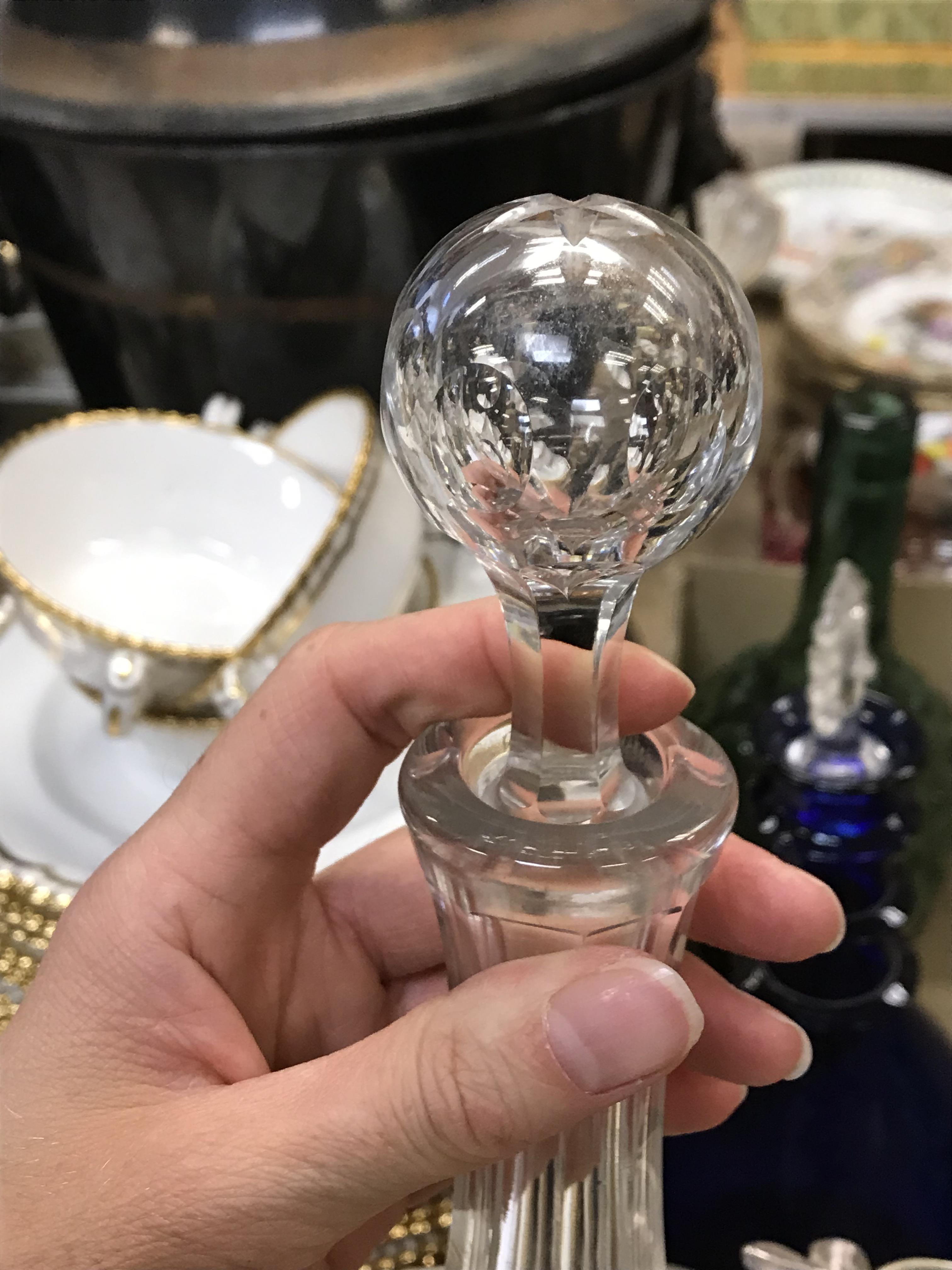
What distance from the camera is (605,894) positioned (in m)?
0.14

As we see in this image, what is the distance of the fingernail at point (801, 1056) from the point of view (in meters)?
0.25

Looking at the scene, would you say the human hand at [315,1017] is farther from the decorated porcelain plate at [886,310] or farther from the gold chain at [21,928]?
the decorated porcelain plate at [886,310]

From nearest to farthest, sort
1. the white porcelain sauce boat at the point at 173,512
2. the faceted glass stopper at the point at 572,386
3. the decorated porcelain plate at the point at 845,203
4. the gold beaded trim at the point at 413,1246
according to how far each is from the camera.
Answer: the faceted glass stopper at the point at 572,386, the gold beaded trim at the point at 413,1246, the white porcelain sauce boat at the point at 173,512, the decorated porcelain plate at the point at 845,203

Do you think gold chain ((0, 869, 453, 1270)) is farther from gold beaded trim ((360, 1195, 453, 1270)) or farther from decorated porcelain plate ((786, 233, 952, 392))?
decorated porcelain plate ((786, 233, 952, 392))

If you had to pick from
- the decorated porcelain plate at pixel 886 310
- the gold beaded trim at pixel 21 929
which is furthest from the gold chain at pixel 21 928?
the decorated porcelain plate at pixel 886 310

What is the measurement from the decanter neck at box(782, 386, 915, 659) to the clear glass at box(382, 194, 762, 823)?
0.55ft

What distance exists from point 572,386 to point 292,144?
242mm

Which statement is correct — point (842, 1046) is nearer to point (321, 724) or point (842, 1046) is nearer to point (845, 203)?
point (321, 724)

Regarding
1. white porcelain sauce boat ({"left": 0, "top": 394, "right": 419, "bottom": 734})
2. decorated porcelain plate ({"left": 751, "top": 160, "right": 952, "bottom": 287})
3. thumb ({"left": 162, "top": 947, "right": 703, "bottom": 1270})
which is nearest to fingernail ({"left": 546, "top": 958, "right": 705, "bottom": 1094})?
thumb ({"left": 162, "top": 947, "right": 703, "bottom": 1270})

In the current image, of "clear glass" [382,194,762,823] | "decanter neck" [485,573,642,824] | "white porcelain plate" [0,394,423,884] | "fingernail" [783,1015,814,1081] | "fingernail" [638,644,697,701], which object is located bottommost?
"fingernail" [783,1015,814,1081]

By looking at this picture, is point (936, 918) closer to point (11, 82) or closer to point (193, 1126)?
point (193, 1126)

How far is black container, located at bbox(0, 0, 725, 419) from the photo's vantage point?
1.04 feet

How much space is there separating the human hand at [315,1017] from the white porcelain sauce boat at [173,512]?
0.14m

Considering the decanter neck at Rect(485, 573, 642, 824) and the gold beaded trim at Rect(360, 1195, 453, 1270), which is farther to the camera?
the gold beaded trim at Rect(360, 1195, 453, 1270)
